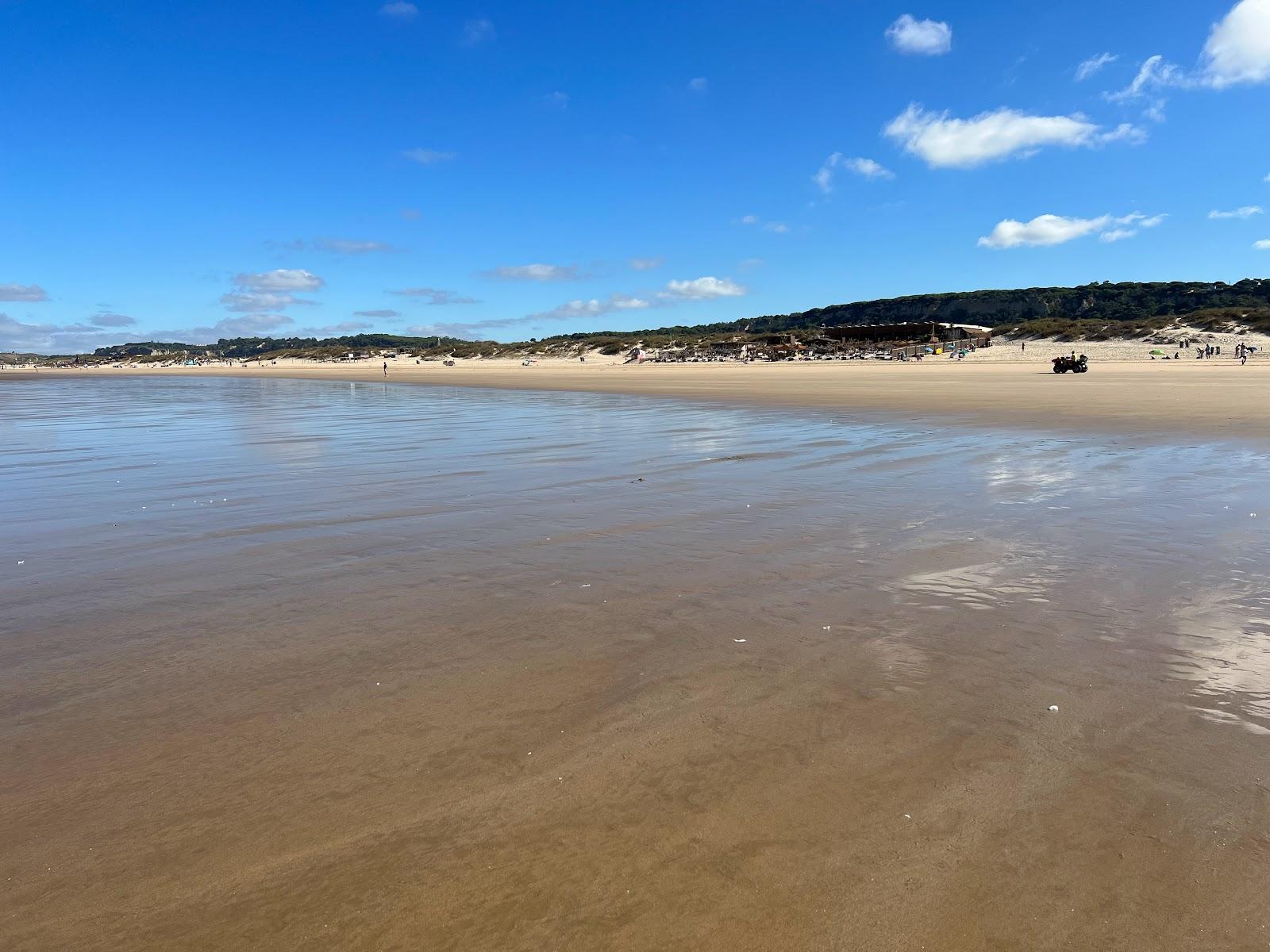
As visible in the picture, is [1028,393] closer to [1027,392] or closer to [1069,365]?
[1027,392]

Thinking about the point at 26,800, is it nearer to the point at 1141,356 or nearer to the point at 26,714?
the point at 26,714

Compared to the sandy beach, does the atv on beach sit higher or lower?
higher

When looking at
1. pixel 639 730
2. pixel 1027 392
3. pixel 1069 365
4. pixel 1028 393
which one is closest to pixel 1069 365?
pixel 1069 365

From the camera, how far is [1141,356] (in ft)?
174

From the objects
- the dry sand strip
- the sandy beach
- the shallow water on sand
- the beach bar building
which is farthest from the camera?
the beach bar building

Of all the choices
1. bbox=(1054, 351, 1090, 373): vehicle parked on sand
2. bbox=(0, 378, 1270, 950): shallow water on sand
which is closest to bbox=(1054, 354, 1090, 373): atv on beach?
bbox=(1054, 351, 1090, 373): vehicle parked on sand

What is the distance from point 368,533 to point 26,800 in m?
4.21

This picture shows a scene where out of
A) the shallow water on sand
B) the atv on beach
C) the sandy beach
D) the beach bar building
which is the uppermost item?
the beach bar building

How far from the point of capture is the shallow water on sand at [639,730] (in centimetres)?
217

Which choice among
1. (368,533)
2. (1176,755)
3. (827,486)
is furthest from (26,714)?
(827,486)

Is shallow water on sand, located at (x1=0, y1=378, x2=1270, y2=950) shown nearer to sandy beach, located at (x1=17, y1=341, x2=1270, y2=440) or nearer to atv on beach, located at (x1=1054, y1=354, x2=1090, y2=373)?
sandy beach, located at (x1=17, y1=341, x2=1270, y2=440)

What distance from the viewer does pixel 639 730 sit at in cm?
315

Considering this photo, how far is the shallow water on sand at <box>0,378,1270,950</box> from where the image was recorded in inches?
85.4

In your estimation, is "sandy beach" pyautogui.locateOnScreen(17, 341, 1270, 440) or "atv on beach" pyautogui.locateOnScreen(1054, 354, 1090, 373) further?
"atv on beach" pyautogui.locateOnScreen(1054, 354, 1090, 373)
